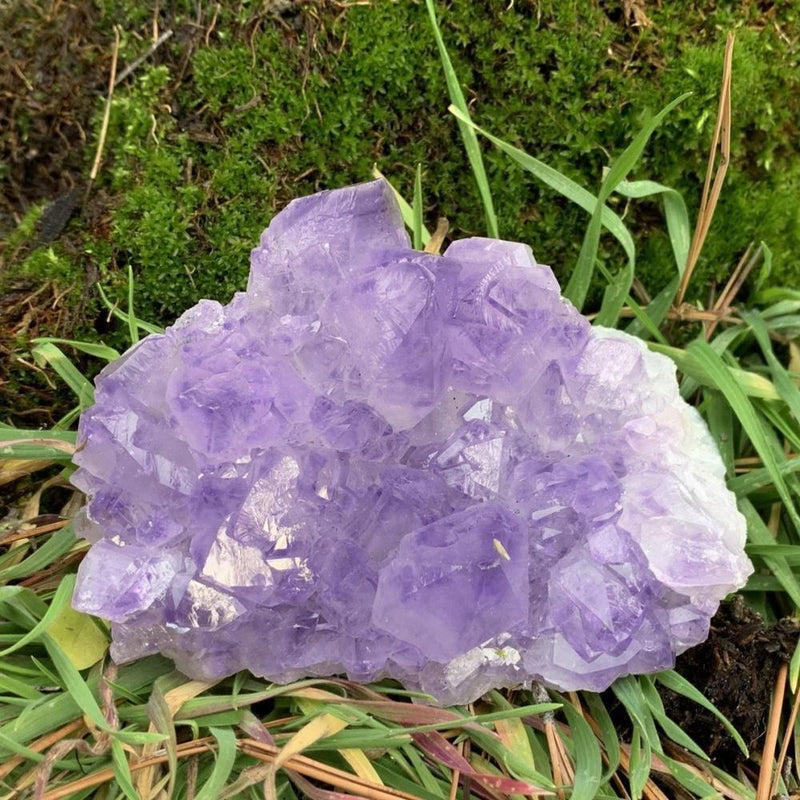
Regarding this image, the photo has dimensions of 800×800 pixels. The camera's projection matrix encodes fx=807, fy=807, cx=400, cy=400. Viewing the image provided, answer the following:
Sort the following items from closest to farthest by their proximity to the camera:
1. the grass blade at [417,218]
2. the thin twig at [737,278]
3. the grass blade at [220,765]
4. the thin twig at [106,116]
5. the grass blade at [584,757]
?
the grass blade at [220,765], the grass blade at [584,757], the grass blade at [417,218], the thin twig at [106,116], the thin twig at [737,278]

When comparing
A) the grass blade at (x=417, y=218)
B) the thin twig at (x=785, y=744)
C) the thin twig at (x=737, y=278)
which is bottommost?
the thin twig at (x=785, y=744)

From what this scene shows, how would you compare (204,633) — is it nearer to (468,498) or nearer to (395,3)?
(468,498)

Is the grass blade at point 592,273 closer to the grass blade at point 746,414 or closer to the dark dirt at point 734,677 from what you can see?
the grass blade at point 746,414

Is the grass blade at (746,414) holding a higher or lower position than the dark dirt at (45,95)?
lower

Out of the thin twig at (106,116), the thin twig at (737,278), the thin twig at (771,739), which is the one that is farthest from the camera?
the thin twig at (737,278)

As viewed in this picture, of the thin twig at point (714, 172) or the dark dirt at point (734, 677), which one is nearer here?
the dark dirt at point (734, 677)

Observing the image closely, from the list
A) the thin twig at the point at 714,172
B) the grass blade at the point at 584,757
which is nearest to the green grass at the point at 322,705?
the grass blade at the point at 584,757

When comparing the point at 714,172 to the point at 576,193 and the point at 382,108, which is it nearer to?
the point at 576,193
